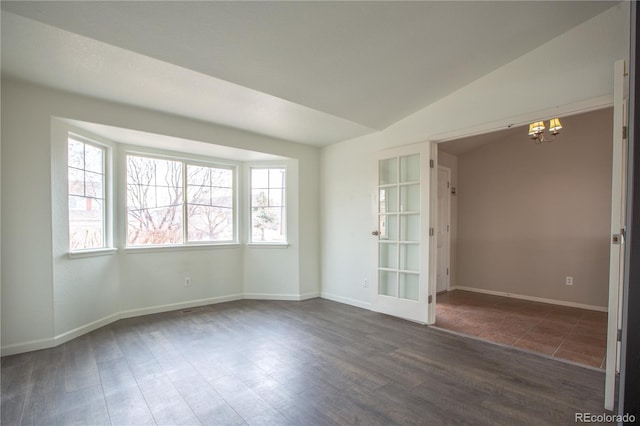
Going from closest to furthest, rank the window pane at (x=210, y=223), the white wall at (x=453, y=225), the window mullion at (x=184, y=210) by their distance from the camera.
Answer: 1. the window mullion at (x=184, y=210)
2. the window pane at (x=210, y=223)
3. the white wall at (x=453, y=225)

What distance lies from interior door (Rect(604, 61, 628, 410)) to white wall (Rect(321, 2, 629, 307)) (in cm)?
46

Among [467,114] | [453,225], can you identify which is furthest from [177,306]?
[453,225]

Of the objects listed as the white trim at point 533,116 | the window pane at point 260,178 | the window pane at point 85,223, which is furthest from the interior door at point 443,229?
the window pane at point 85,223

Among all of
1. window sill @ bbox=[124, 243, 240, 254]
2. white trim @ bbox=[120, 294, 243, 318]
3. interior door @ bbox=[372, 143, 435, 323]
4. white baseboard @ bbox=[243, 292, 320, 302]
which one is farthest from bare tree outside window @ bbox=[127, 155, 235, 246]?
interior door @ bbox=[372, 143, 435, 323]

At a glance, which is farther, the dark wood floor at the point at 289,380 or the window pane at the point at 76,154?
the window pane at the point at 76,154

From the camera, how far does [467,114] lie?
10.2 ft

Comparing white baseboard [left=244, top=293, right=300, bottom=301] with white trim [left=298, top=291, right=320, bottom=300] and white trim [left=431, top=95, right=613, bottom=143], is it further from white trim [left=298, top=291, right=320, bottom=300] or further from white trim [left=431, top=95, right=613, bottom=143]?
white trim [left=431, top=95, right=613, bottom=143]

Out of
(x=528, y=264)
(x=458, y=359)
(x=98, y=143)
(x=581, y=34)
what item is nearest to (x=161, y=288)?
(x=98, y=143)

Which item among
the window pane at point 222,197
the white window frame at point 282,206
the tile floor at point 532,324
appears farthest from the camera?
the white window frame at point 282,206

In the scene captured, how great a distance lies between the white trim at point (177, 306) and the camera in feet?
12.2

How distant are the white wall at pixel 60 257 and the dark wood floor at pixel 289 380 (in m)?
0.31

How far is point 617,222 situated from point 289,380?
2.52m

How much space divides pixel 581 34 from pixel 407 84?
1387 millimetres

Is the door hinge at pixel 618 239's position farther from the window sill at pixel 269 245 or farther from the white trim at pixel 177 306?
the white trim at pixel 177 306
